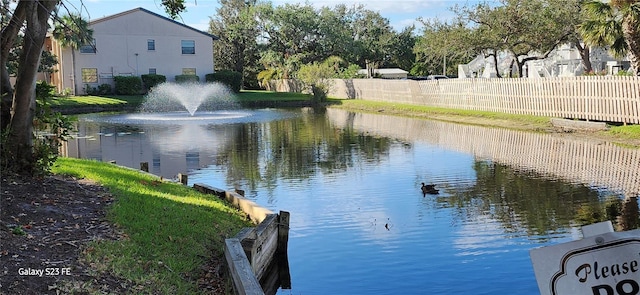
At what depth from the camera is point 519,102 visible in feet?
105

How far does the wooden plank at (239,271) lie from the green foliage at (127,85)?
166 feet

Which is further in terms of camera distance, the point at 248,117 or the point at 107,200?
the point at 248,117

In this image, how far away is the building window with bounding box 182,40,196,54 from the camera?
6053cm

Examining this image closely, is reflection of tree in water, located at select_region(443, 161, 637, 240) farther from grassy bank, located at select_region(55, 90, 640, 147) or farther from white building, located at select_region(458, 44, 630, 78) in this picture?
white building, located at select_region(458, 44, 630, 78)

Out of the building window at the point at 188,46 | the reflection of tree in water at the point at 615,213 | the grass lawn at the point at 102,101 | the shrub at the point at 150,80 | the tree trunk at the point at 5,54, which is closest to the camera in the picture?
the tree trunk at the point at 5,54

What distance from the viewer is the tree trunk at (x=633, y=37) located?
25609 millimetres

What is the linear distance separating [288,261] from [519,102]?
24.3 m

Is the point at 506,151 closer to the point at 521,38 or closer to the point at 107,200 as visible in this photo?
the point at 107,200

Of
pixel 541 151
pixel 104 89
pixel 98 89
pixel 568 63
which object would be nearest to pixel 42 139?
pixel 541 151

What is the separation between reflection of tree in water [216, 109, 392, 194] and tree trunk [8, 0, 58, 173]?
624 cm

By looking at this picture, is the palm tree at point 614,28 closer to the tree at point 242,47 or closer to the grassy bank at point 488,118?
the grassy bank at point 488,118

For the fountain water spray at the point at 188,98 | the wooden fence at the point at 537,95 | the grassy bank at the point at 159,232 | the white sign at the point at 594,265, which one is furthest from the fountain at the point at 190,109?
the white sign at the point at 594,265

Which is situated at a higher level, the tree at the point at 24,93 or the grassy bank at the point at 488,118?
the tree at the point at 24,93

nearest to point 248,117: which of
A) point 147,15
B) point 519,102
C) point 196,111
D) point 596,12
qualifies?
point 196,111
